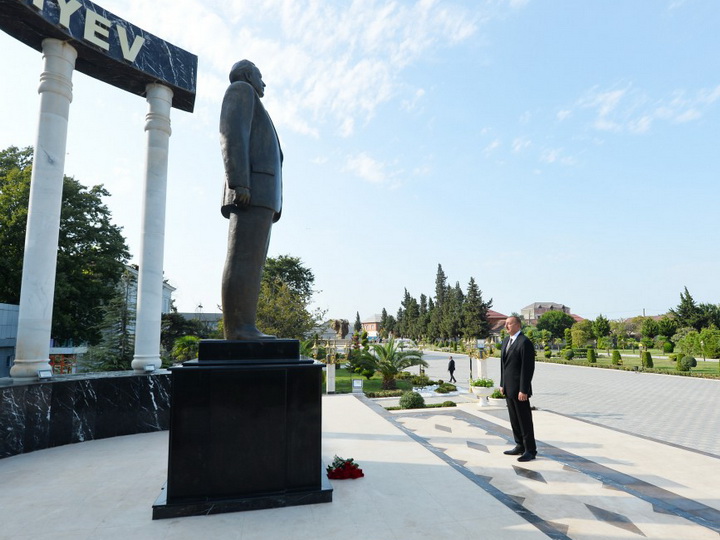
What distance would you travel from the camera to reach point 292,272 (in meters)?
48.2

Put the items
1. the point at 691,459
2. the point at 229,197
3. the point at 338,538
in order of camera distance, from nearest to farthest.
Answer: the point at 338,538 < the point at 229,197 < the point at 691,459

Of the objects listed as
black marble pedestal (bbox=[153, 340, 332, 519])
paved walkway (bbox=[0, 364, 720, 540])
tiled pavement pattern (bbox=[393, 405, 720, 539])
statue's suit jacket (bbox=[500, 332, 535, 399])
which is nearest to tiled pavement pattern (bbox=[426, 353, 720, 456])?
paved walkway (bbox=[0, 364, 720, 540])

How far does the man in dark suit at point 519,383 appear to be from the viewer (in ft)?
20.3

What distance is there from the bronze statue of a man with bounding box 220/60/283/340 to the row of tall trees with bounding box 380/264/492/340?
1891 inches

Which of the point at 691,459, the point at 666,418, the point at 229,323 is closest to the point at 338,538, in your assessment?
the point at 229,323

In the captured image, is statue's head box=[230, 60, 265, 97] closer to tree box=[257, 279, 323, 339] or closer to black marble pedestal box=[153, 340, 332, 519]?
black marble pedestal box=[153, 340, 332, 519]

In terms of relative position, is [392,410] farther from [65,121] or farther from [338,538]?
[65,121]

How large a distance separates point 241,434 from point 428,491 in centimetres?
241

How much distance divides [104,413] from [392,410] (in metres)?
7.21

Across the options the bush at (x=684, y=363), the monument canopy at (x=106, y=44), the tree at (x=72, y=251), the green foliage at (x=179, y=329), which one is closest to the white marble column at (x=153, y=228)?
the monument canopy at (x=106, y=44)

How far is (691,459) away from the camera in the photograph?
21.8 ft

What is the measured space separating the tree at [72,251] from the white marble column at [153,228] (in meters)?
8.57

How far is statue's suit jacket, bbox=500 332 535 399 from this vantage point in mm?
6145

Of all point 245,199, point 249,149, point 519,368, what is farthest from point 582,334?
point 245,199
